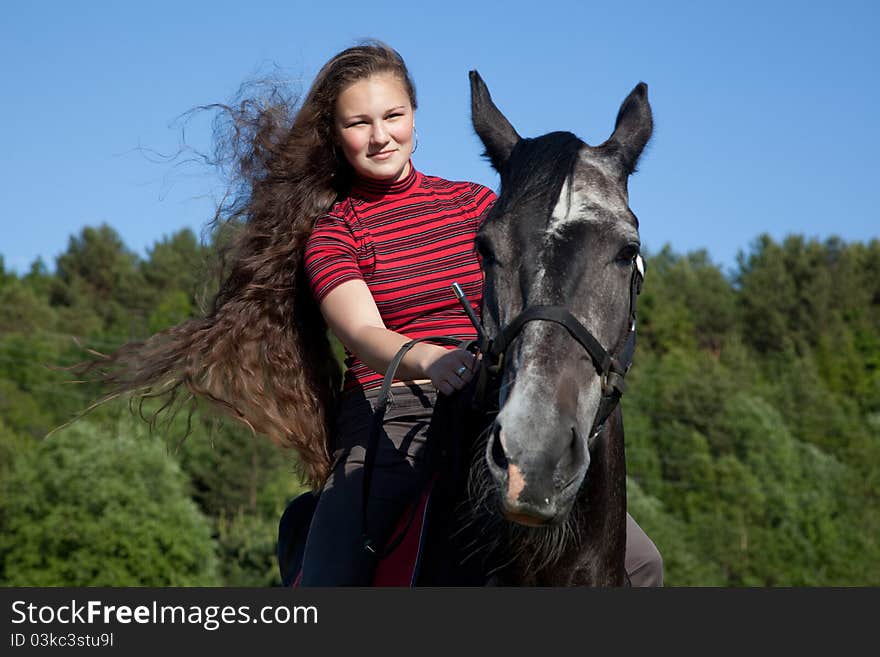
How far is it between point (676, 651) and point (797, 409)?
7660 centimetres

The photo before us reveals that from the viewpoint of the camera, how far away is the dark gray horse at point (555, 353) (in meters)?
3.43

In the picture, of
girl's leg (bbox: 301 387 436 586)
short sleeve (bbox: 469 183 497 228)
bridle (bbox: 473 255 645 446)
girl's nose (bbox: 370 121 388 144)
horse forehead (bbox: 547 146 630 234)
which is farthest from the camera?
short sleeve (bbox: 469 183 497 228)

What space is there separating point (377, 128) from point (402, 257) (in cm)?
66

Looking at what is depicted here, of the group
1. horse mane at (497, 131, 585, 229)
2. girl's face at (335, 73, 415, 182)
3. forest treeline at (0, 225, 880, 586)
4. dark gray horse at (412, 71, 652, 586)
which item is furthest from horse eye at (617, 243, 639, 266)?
forest treeline at (0, 225, 880, 586)

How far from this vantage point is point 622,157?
13.7ft

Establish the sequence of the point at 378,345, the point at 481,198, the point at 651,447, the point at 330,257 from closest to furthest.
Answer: the point at 378,345 < the point at 330,257 < the point at 481,198 < the point at 651,447

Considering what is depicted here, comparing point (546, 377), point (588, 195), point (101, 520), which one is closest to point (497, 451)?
point (546, 377)

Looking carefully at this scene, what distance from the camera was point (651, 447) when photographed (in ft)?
232

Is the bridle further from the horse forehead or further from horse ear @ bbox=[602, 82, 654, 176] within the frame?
horse ear @ bbox=[602, 82, 654, 176]

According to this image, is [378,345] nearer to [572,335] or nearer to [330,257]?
[330,257]

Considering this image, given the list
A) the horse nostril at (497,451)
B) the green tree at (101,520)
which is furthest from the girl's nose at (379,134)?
the green tree at (101,520)

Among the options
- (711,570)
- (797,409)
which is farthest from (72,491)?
(797,409)

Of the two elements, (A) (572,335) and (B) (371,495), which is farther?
(B) (371,495)

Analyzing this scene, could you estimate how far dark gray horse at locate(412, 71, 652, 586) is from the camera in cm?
343
